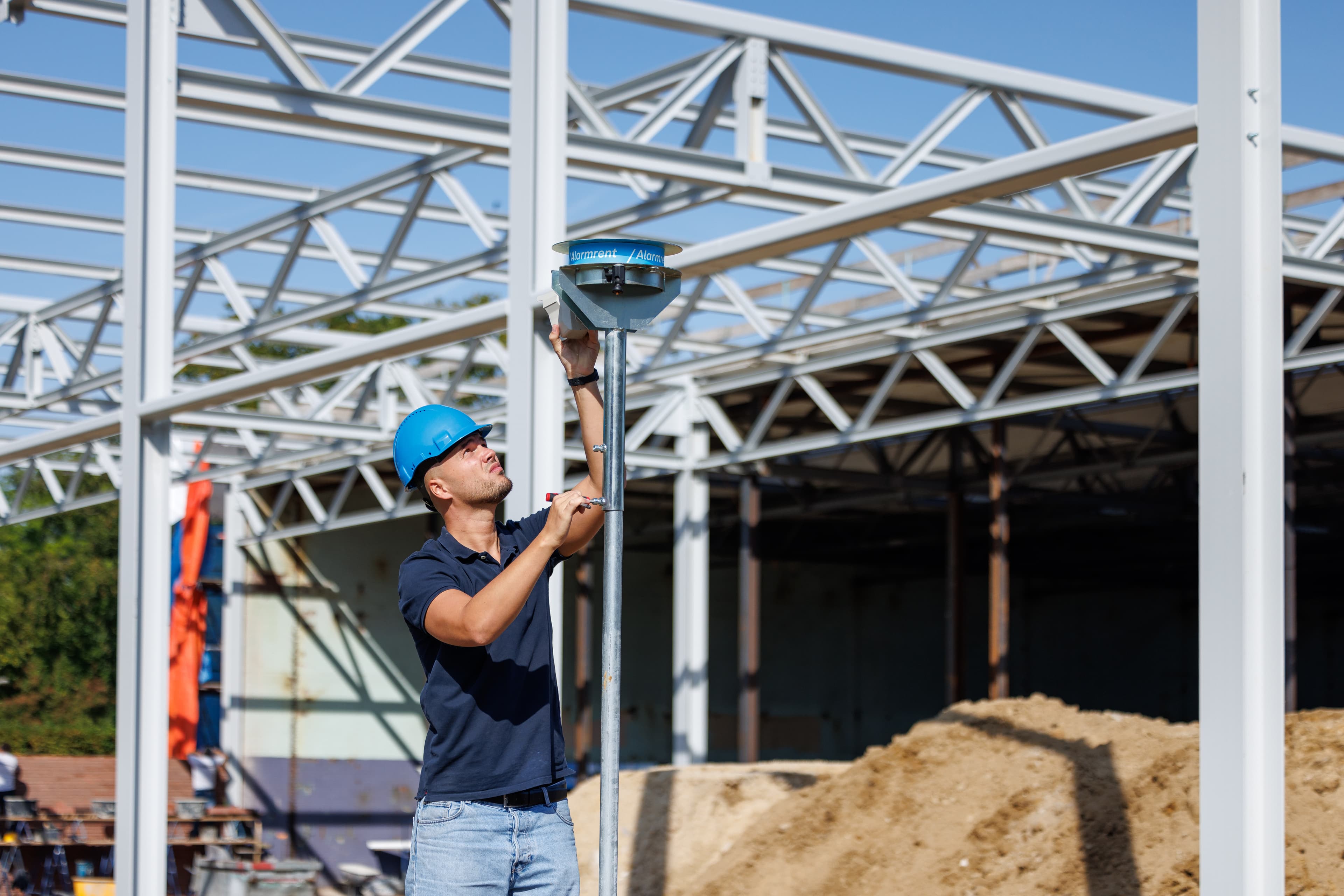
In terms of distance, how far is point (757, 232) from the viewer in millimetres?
5852

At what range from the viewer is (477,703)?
13.5ft

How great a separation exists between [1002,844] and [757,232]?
14.9ft

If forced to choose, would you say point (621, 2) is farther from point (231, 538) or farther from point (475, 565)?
point (231, 538)

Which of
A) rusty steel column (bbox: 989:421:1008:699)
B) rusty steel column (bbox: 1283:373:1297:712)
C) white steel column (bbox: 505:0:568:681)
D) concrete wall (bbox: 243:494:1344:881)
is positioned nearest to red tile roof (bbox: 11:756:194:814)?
concrete wall (bbox: 243:494:1344:881)

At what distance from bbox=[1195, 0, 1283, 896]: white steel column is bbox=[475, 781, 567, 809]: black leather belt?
1.81m

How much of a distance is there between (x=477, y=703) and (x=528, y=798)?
0.30 metres

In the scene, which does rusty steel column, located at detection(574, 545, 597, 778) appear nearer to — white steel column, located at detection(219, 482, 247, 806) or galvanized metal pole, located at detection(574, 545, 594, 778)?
galvanized metal pole, located at detection(574, 545, 594, 778)

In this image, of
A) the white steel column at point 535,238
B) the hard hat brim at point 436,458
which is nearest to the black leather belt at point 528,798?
the hard hat brim at point 436,458

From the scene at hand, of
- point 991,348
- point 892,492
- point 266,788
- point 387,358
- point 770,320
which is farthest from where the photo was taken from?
point 266,788

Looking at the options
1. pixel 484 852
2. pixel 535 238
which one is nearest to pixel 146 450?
pixel 535 238

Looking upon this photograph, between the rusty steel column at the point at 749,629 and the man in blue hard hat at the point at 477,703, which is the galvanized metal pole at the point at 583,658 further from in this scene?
the man in blue hard hat at the point at 477,703

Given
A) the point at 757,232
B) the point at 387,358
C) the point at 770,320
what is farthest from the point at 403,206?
the point at 757,232

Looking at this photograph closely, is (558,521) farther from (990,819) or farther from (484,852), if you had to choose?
(990,819)

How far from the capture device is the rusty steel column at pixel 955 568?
17547 millimetres
